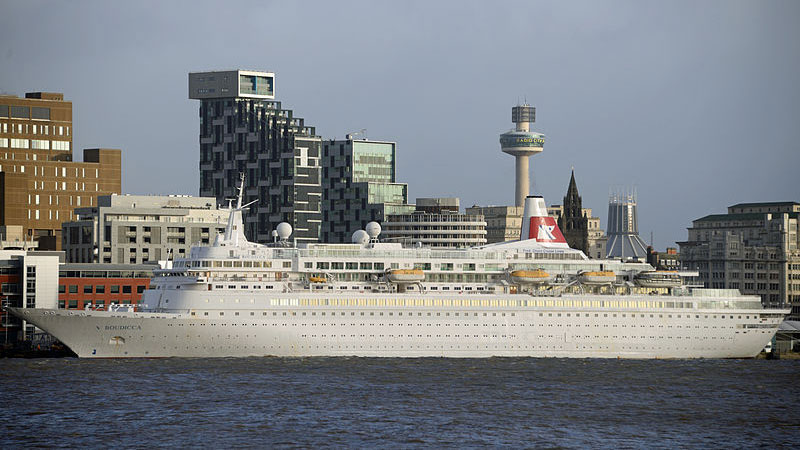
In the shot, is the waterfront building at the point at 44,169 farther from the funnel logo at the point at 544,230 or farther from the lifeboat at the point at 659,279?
the lifeboat at the point at 659,279

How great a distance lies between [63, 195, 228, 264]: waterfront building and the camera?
138m

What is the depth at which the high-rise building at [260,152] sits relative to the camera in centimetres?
17225

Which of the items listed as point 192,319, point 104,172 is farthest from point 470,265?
point 104,172

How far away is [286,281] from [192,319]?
7.46 metres

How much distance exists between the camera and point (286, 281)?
86688 millimetres

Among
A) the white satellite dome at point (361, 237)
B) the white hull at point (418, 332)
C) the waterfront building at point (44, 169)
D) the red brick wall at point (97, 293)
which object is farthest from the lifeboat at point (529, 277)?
the waterfront building at point (44, 169)

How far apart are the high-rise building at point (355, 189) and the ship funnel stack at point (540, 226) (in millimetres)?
69763

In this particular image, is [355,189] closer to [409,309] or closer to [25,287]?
[25,287]

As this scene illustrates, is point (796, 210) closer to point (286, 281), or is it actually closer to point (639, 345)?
point (639, 345)

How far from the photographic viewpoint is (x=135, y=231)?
5487 inches

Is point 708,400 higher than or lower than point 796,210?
lower

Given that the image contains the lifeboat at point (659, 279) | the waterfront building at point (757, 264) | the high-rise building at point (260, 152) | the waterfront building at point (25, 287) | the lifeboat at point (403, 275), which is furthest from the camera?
the high-rise building at point (260, 152)

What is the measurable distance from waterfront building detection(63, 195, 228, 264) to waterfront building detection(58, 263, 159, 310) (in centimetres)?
2398

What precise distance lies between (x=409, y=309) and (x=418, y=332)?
1.53 meters
